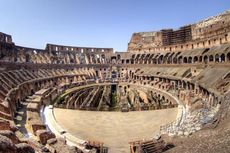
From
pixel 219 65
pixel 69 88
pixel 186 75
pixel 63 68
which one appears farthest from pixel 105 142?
pixel 63 68

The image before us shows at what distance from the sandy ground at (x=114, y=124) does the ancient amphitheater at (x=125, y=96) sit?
8cm

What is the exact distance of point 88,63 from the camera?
6662cm

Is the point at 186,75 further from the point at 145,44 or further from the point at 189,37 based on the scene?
the point at 145,44

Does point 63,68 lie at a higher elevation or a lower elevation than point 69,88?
higher

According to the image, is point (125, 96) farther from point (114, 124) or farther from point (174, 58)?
point (174, 58)

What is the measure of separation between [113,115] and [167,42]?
3759 centimetres

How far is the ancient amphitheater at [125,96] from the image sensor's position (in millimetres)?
16656

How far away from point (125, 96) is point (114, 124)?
54.0 feet

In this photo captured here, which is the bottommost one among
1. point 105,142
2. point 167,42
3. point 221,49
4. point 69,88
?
point 105,142

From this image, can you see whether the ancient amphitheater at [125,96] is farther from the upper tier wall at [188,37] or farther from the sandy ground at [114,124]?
the upper tier wall at [188,37]

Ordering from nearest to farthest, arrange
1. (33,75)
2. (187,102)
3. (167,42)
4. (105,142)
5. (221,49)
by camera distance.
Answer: (105,142), (187,102), (221,49), (33,75), (167,42)

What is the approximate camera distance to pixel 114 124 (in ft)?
82.8

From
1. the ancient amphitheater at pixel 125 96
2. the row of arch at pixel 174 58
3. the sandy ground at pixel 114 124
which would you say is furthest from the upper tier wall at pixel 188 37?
the sandy ground at pixel 114 124

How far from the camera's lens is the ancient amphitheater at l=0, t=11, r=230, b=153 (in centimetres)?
1666
